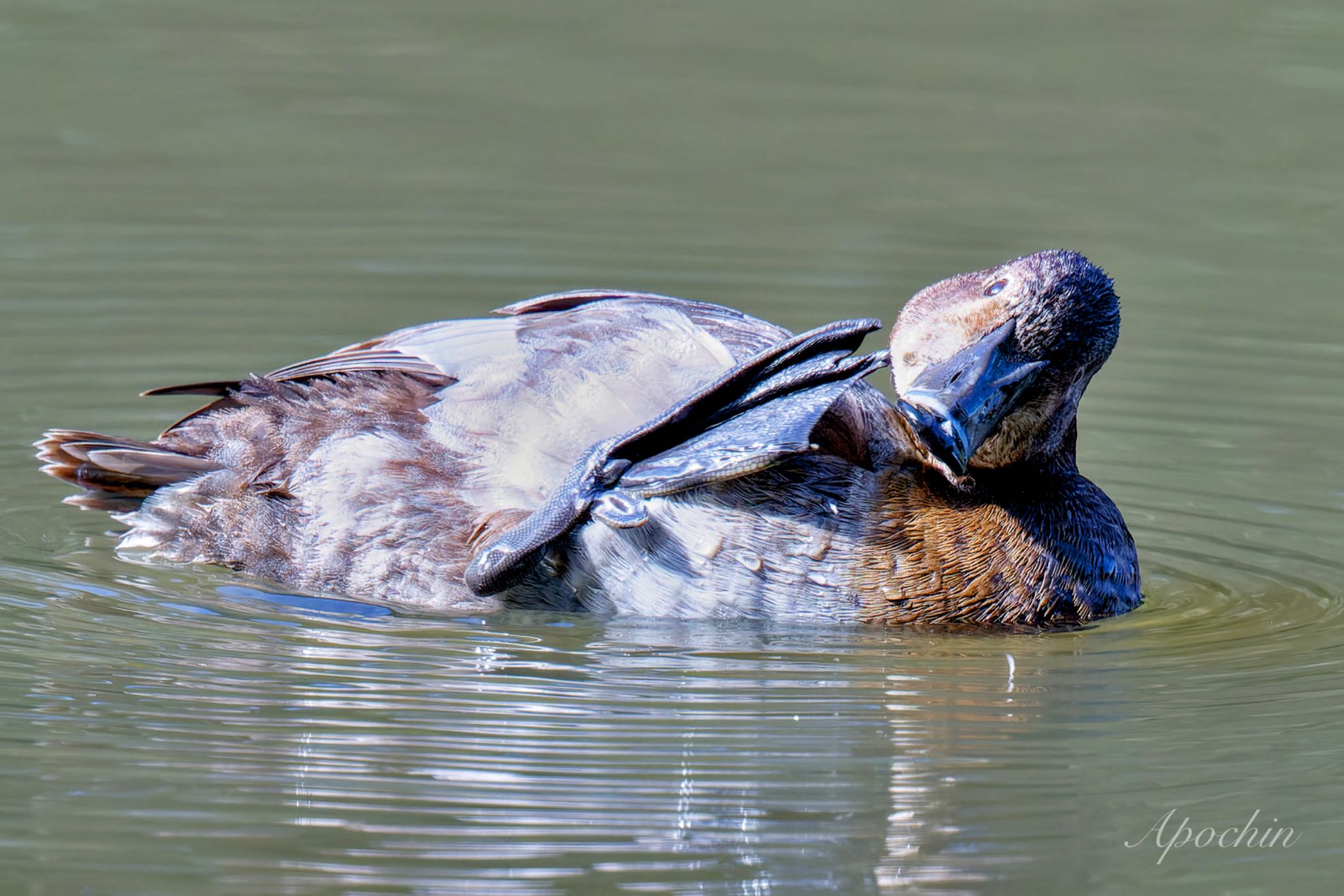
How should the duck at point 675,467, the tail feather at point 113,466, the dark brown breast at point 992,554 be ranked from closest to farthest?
the duck at point 675,467, the dark brown breast at point 992,554, the tail feather at point 113,466

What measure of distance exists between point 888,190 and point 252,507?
4.67 meters

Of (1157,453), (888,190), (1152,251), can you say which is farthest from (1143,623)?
(888,190)

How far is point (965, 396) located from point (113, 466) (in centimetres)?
243

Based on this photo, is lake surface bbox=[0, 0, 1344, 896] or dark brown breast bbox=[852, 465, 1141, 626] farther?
dark brown breast bbox=[852, 465, 1141, 626]

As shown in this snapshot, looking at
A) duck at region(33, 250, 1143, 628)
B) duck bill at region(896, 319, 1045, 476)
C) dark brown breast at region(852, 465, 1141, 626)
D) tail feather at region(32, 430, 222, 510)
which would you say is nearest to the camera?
duck bill at region(896, 319, 1045, 476)

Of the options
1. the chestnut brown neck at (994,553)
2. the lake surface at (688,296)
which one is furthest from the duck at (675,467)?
the lake surface at (688,296)

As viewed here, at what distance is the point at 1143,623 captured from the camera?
521 centimetres

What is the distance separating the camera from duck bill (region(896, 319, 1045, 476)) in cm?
465

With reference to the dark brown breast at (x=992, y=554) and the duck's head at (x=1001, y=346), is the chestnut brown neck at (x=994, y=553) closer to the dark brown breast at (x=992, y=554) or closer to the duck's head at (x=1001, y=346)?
the dark brown breast at (x=992, y=554)

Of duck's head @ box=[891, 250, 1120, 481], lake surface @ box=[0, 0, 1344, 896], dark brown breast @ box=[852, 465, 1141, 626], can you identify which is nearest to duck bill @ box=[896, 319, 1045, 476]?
duck's head @ box=[891, 250, 1120, 481]

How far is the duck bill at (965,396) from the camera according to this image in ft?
15.3

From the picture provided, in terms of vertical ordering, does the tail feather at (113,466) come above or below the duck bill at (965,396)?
below

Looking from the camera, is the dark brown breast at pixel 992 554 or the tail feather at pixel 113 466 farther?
the tail feather at pixel 113 466

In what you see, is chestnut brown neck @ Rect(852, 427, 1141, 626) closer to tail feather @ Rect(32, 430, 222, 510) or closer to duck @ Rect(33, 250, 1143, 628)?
duck @ Rect(33, 250, 1143, 628)
